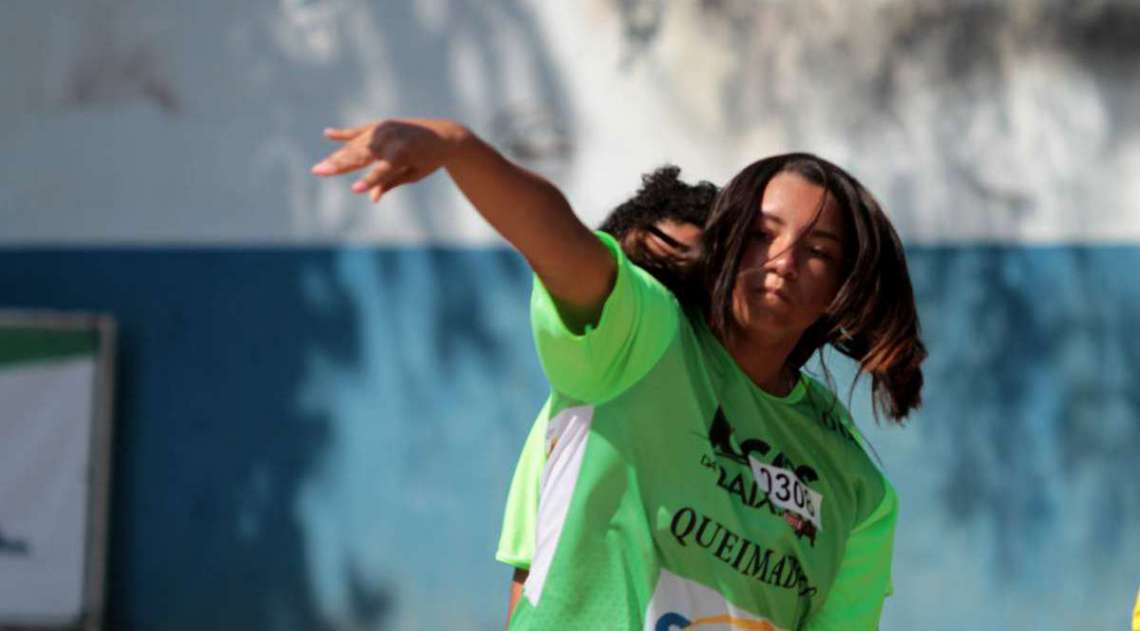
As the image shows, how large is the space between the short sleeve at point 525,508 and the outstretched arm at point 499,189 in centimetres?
64

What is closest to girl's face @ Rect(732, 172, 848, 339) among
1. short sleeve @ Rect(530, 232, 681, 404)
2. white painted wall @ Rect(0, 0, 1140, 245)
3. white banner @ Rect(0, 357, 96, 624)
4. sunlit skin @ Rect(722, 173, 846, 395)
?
sunlit skin @ Rect(722, 173, 846, 395)

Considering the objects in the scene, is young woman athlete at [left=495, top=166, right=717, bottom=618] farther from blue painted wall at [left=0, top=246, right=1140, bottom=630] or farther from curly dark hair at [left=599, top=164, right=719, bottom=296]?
blue painted wall at [left=0, top=246, right=1140, bottom=630]

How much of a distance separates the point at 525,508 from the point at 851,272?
69 centimetres

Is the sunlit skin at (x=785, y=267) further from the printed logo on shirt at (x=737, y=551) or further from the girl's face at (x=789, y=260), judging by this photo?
the printed logo on shirt at (x=737, y=551)

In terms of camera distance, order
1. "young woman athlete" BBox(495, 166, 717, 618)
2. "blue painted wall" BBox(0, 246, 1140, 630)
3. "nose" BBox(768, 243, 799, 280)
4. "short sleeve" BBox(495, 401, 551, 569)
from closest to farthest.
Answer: "nose" BBox(768, 243, 799, 280), "young woman athlete" BBox(495, 166, 717, 618), "short sleeve" BBox(495, 401, 551, 569), "blue painted wall" BBox(0, 246, 1140, 630)

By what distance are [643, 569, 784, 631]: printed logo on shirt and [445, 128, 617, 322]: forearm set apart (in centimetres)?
→ 42

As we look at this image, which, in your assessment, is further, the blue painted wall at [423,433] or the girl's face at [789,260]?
the blue painted wall at [423,433]

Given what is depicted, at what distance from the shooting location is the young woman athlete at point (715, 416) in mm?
2520

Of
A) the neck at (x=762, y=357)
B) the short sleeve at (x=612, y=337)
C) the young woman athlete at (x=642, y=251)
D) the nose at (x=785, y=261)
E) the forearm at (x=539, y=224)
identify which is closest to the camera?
the forearm at (x=539, y=224)

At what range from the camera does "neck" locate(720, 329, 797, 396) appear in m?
2.75

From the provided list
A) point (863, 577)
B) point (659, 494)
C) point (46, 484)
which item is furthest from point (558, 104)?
point (659, 494)

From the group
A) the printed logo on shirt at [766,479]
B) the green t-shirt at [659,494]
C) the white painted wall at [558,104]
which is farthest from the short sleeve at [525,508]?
the white painted wall at [558,104]

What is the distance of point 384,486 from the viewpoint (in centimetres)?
651

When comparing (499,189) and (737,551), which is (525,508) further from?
(499,189)
